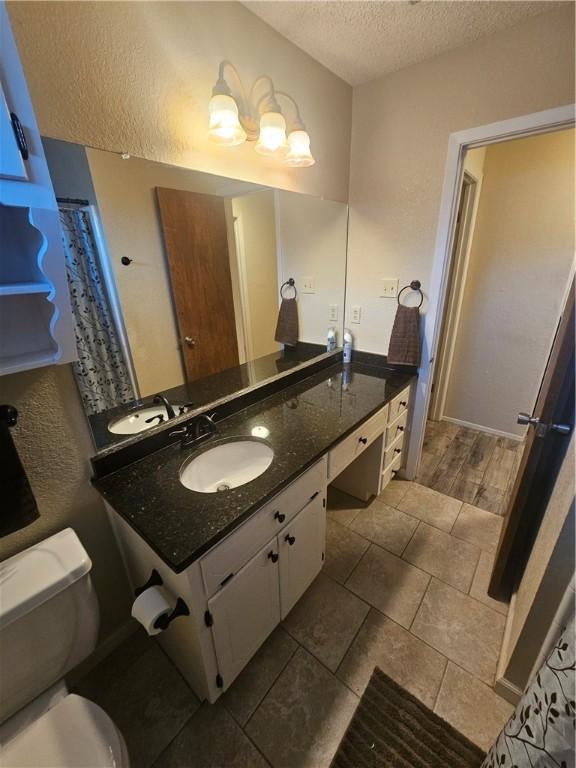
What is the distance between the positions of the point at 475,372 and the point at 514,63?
203 cm

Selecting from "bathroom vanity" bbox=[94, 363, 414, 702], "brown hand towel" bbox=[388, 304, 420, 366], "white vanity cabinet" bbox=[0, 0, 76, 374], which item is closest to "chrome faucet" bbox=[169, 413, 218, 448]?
"bathroom vanity" bbox=[94, 363, 414, 702]

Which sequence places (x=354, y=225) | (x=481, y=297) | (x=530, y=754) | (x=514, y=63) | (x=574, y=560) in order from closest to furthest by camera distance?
A: (x=530, y=754) → (x=574, y=560) → (x=514, y=63) → (x=354, y=225) → (x=481, y=297)

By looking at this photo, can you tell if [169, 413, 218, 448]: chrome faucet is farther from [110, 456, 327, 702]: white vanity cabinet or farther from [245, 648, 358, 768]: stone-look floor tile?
[245, 648, 358, 768]: stone-look floor tile

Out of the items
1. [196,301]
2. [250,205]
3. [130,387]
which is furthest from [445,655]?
[250,205]

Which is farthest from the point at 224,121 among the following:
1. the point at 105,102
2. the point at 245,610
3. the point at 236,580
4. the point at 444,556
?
the point at 444,556

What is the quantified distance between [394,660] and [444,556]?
63 cm

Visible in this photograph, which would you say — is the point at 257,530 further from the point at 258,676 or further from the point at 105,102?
the point at 105,102

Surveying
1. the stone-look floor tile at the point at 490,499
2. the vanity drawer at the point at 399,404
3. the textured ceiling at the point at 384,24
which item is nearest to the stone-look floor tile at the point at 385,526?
the stone-look floor tile at the point at 490,499

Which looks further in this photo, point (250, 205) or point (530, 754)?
point (250, 205)

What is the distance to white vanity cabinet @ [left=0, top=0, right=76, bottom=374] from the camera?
64 centimetres

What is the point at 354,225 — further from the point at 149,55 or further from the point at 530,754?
the point at 530,754

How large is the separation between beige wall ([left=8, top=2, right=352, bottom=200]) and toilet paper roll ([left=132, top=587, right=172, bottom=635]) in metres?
1.31

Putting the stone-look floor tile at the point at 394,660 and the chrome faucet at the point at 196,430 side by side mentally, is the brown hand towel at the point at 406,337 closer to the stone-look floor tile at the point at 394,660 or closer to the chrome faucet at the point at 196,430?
the chrome faucet at the point at 196,430

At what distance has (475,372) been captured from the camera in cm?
278
